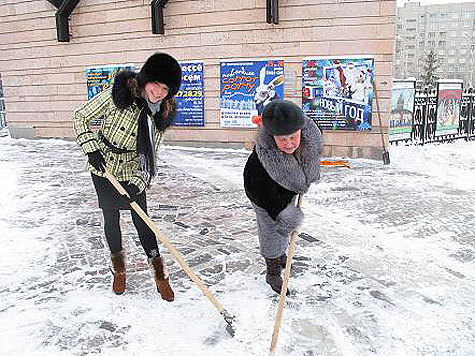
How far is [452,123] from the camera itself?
1216 cm

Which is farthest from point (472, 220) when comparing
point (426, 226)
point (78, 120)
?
point (78, 120)

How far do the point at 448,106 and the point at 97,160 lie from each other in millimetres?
11568

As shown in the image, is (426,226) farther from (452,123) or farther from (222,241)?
(452,123)

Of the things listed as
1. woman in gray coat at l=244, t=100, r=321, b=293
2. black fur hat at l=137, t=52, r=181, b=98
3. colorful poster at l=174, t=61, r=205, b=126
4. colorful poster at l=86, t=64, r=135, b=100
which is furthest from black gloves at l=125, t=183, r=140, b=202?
colorful poster at l=86, t=64, r=135, b=100

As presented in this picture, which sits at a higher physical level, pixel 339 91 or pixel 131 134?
pixel 339 91

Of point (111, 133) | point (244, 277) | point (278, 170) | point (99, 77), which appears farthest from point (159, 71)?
point (99, 77)

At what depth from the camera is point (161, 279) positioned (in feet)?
10.7

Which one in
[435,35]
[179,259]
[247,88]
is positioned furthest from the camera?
[435,35]

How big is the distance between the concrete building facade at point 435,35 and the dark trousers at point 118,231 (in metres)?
87.2

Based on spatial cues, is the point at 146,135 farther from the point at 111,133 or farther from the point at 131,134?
the point at 111,133

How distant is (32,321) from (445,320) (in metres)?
2.96

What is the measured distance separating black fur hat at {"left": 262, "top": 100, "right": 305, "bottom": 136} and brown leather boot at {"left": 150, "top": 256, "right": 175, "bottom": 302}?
1.45m

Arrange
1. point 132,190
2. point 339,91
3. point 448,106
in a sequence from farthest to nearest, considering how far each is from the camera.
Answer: point 448,106 → point 339,91 → point 132,190

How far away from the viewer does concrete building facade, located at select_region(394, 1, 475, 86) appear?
8162 centimetres
